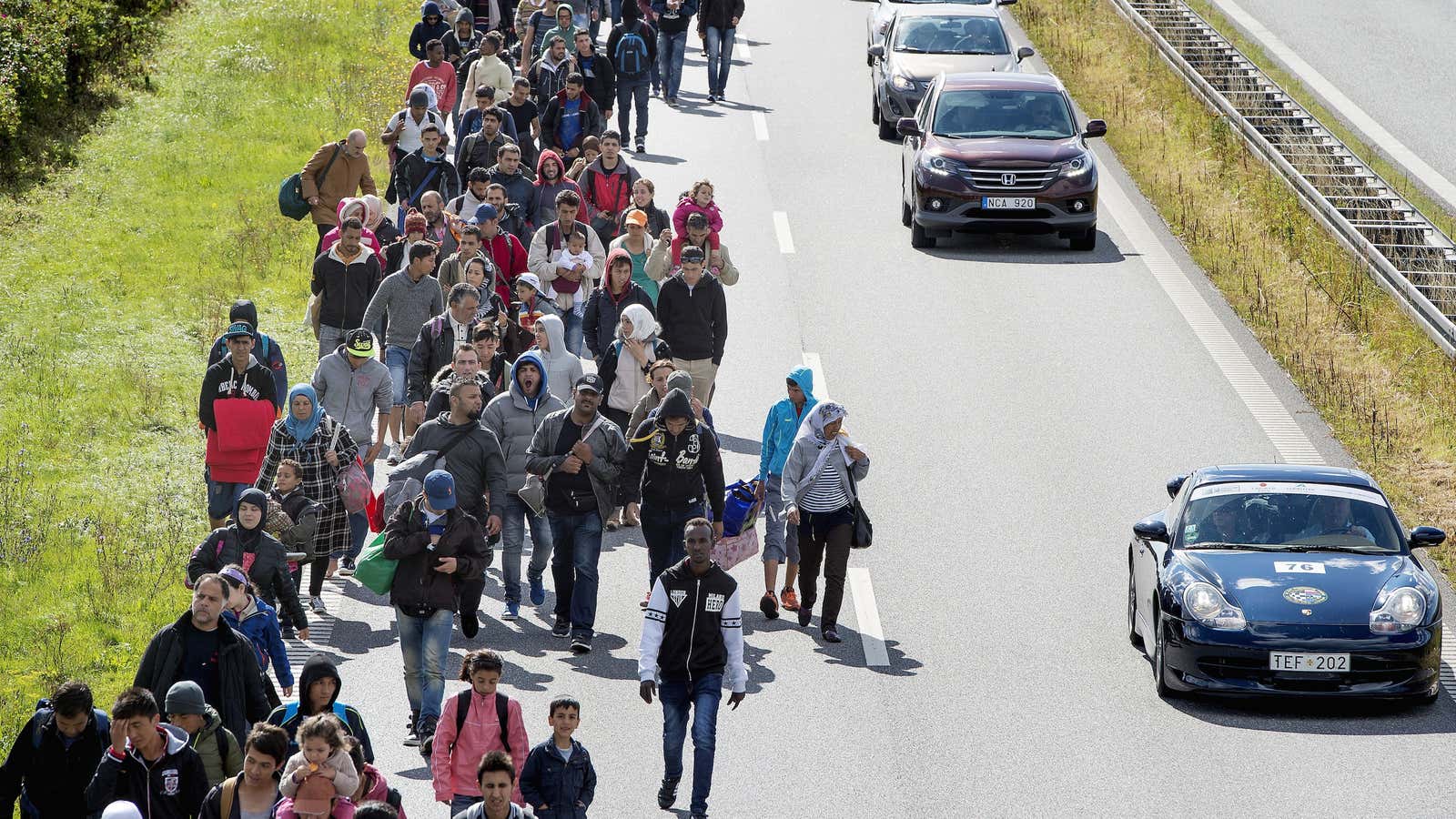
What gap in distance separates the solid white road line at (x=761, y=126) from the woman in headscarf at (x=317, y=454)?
16063mm

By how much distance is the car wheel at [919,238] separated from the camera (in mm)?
24156

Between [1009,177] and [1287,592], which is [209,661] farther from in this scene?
[1009,177]

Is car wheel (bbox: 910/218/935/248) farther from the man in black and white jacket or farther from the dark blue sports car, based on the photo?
the man in black and white jacket

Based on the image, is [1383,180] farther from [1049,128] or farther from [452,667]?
[452,667]

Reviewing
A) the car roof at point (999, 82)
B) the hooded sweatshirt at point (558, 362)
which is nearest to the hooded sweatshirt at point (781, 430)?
the hooded sweatshirt at point (558, 362)

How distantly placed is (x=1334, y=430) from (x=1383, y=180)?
24.5 feet

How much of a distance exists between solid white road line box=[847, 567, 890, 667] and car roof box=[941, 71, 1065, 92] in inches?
436

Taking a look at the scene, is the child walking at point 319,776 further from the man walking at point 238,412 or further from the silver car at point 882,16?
the silver car at point 882,16

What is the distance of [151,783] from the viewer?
908 centimetres

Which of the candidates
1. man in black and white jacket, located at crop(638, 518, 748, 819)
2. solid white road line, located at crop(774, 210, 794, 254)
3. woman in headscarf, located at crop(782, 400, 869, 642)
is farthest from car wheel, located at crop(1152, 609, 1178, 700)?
→ solid white road line, located at crop(774, 210, 794, 254)

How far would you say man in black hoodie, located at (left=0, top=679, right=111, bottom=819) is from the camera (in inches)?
373

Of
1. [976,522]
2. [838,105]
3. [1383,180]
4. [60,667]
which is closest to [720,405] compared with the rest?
[976,522]

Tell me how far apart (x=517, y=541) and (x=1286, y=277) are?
37.8 feet

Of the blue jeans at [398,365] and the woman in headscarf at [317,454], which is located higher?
the woman in headscarf at [317,454]
